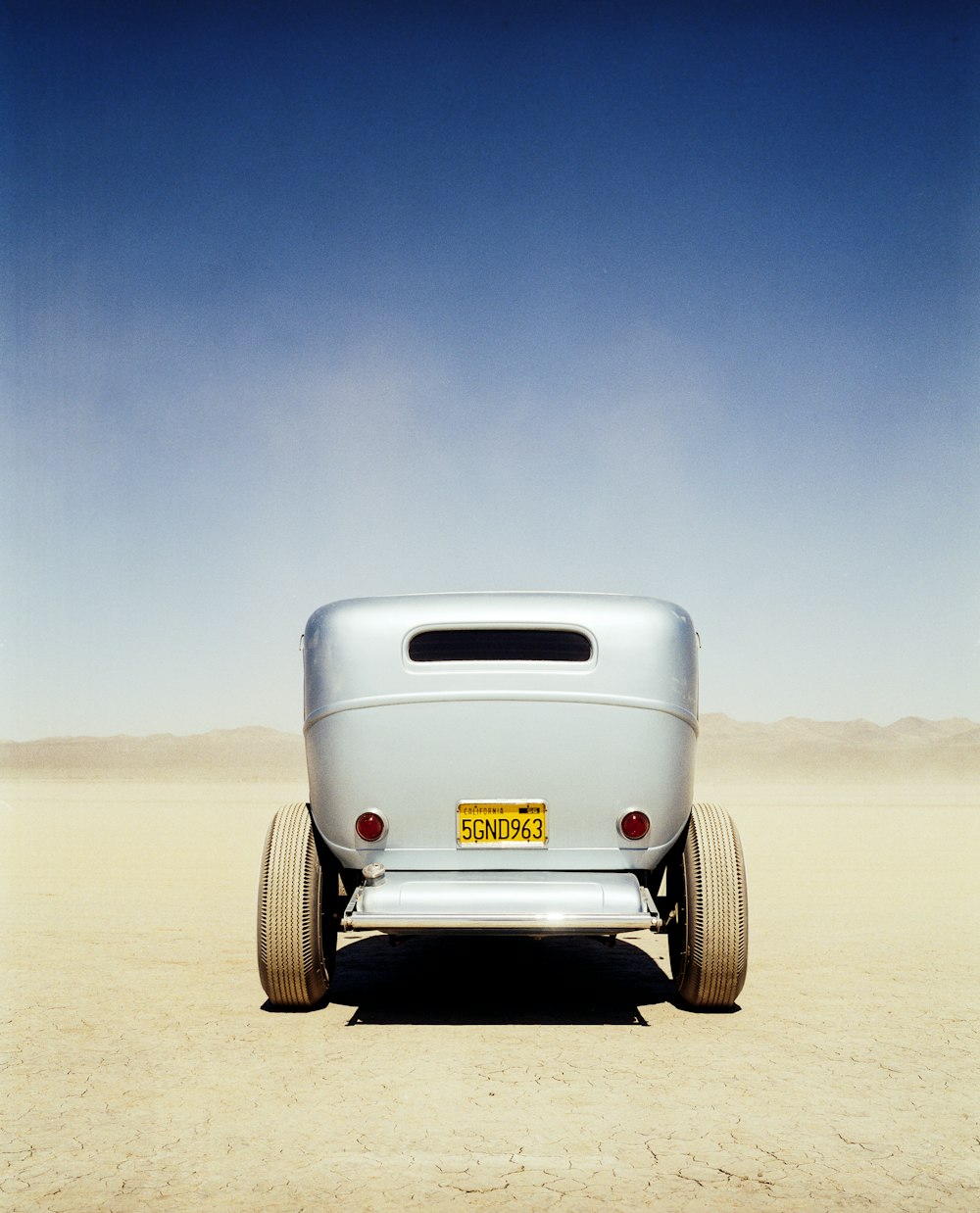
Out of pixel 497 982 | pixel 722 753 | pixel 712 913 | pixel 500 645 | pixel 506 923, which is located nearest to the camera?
pixel 506 923

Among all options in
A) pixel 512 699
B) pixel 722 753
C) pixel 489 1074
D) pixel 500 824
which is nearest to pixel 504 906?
pixel 500 824

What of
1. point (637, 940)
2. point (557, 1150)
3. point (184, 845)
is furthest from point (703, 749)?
point (557, 1150)

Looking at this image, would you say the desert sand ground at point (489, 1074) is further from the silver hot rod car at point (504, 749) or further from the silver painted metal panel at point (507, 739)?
the silver painted metal panel at point (507, 739)

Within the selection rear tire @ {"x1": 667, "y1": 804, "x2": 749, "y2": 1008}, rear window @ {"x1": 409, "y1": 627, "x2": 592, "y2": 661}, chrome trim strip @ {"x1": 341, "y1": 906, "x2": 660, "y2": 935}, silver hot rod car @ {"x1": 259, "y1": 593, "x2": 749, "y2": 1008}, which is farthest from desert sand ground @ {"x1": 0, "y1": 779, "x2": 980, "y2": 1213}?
rear window @ {"x1": 409, "y1": 627, "x2": 592, "y2": 661}

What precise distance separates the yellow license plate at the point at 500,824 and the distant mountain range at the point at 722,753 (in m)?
49.0

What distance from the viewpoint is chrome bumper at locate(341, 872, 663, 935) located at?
540 centimetres

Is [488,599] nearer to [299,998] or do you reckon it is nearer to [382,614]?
[382,614]

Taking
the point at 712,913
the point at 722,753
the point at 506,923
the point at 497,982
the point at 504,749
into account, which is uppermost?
the point at 504,749

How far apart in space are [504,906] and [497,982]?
2021mm

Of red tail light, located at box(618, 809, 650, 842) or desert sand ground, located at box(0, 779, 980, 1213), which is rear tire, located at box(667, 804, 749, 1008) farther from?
red tail light, located at box(618, 809, 650, 842)

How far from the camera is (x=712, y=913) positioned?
595 centimetres

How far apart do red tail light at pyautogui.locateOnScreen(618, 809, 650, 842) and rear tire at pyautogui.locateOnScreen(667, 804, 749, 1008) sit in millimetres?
502

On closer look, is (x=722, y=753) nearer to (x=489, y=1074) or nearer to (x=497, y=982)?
(x=497, y=982)

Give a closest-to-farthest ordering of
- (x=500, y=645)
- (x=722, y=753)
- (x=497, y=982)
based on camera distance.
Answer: (x=500, y=645)
(x=497, y=982)
(x=722, y=753)
